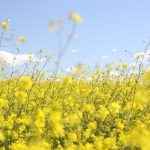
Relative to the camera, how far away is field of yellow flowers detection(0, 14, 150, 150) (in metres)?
3.74

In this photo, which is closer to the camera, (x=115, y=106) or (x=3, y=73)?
(x=115, y=106)

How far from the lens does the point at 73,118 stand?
440 centimetres

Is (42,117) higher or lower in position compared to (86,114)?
higher

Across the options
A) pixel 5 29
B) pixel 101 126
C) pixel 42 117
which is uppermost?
pixel 5 29

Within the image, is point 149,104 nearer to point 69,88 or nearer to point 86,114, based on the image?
point 86,114

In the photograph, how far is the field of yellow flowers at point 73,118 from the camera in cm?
374

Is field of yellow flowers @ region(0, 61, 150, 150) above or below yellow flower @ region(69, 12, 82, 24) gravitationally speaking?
below

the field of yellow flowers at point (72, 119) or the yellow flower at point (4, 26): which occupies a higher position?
the yellow flower at point (4, 26)

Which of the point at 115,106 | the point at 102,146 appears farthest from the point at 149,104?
the point at 102,146

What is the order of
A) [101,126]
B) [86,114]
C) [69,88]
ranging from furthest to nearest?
[69,88] → [86,114] → [101,126]

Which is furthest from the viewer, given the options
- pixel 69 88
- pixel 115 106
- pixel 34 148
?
pixel 69 88

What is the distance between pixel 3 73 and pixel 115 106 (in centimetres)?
627

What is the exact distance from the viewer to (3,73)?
10.5m

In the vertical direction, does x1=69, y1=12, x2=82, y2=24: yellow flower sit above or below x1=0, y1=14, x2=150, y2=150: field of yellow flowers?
above
